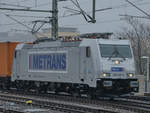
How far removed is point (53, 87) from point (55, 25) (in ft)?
16.8

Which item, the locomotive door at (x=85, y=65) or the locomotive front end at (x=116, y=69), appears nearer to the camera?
the locomotive front end at (x=116, y=69)

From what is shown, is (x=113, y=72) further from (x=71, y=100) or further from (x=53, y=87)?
(x=53, y=87)

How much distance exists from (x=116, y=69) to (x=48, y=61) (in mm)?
4581

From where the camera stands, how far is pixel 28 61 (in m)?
23.7

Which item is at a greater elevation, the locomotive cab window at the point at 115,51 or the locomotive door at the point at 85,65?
the locomotive cab window at the point at 115,51

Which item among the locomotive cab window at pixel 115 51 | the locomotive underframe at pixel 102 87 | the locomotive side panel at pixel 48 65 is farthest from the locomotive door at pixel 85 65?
the locomotive cab window at pixel 115 51

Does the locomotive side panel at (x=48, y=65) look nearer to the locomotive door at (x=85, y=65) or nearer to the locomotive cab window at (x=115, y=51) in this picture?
the locomotive door at (x=85, y=65)

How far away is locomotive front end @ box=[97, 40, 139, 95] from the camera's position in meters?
18.8

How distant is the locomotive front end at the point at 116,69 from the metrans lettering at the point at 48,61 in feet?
8.85

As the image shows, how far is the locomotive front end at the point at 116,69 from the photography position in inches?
739

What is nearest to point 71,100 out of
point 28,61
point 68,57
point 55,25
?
point 68,57

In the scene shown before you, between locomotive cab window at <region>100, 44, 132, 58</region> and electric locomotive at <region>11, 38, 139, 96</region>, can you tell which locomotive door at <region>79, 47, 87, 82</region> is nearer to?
electric locomotive at <region>11, 38, 139, 96</region>

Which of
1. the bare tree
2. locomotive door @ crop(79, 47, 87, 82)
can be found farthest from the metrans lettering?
the bare tree

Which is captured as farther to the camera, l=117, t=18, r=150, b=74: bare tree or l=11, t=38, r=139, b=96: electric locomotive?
l=117, t=18, r=150, b=74: bare tree
